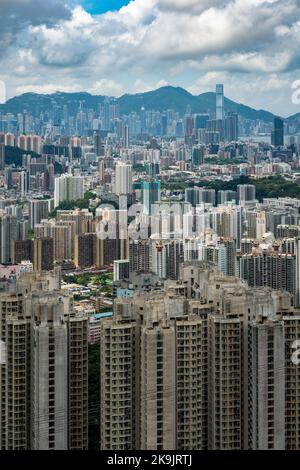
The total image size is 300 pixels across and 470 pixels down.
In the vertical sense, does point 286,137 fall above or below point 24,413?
above

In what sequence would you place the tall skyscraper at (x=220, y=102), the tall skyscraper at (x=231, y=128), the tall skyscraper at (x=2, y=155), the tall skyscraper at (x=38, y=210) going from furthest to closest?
the tall skyscraper at (x=231, y=128) < the tall skyscraper at (x=2, y=155) < the tall skyscraper at (x=220, y=102) < the tall skyscraper at (x=38, y=210)

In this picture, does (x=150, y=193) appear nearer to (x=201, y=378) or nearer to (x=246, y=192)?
(x=246, y=192)

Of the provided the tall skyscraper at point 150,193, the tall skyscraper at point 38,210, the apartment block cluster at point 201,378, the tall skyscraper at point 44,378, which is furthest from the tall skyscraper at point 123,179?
the apartment block cluster at point 201,378

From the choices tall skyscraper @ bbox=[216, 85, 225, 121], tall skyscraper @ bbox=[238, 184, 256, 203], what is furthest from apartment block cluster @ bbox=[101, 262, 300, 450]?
tall skyscraper @ bbox=[238, 184, 256, 203]

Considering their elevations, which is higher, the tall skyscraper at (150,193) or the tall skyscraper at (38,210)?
the tall skyscraper at (150,193)

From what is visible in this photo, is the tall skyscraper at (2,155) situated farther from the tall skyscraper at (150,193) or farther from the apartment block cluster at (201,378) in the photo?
the apartment block cluster at (201,378)

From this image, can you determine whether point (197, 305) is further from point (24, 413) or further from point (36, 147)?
point (36, 147)

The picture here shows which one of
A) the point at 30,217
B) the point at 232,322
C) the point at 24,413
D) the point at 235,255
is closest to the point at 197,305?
the point at 232,322

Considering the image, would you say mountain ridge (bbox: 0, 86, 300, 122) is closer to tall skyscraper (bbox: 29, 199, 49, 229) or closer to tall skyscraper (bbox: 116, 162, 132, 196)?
tall skyscraper (bbox: 116, 162, 132, 196)

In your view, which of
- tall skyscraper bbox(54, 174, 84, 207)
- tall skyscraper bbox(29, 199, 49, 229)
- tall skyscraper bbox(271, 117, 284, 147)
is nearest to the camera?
tall skyscraper bbox(29, 199, 49, 229)
